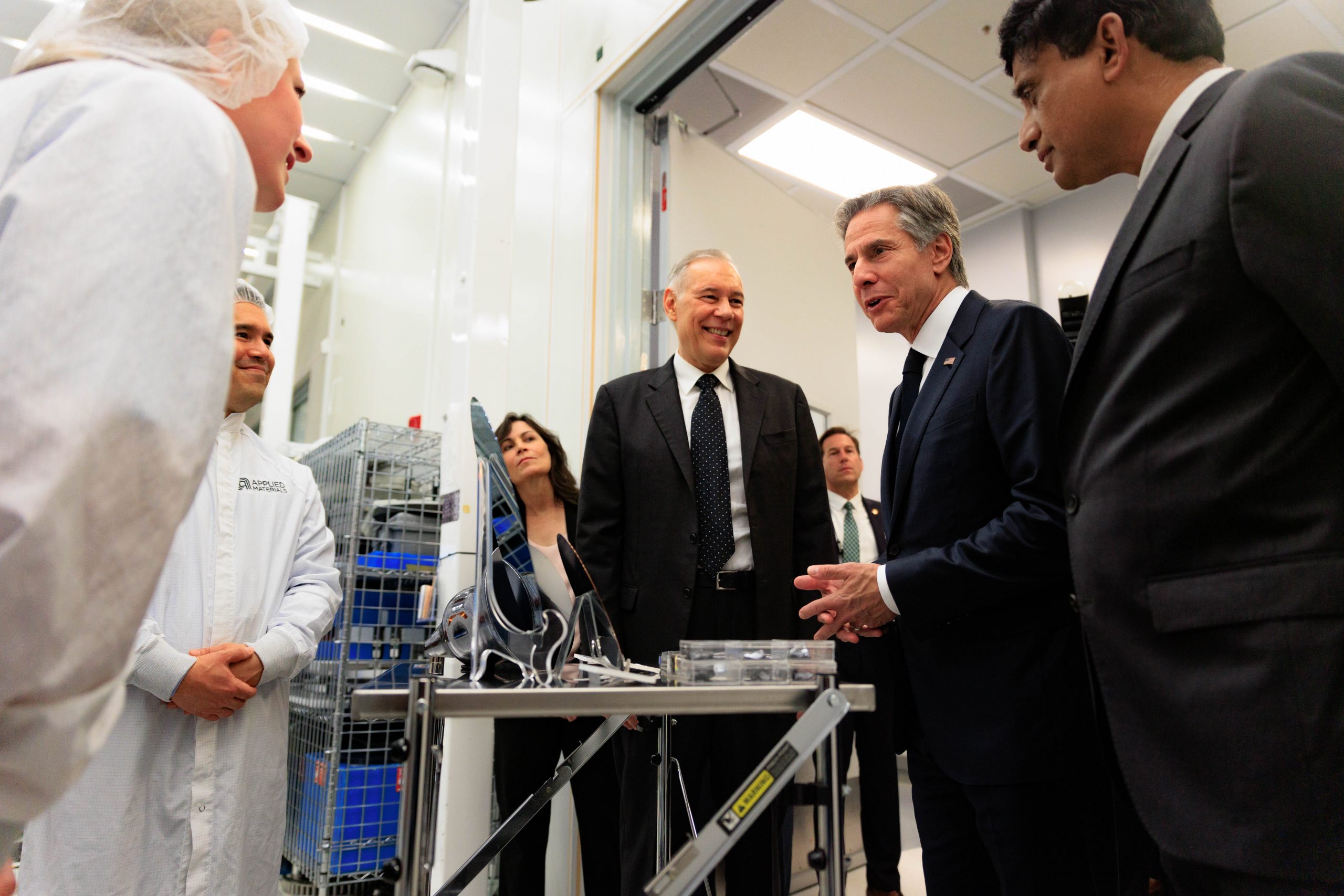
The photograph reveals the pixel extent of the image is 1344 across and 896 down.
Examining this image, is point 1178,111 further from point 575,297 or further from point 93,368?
point 575,297

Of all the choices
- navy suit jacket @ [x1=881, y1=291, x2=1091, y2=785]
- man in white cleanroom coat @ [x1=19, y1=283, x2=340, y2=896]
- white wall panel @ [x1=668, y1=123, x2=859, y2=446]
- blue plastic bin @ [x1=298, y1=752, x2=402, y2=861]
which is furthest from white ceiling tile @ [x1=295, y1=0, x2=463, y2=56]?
navy suit jacket @ [x1=881, y1=291, x2=1091, y2=785]

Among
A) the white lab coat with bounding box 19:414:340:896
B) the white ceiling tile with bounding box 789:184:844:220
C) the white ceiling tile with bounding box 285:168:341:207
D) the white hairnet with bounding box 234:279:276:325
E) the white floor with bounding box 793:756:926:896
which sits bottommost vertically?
the white floor with bounding box 793:756:926:896

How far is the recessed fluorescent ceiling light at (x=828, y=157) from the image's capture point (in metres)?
4.49

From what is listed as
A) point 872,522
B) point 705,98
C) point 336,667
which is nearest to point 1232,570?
point 336,667

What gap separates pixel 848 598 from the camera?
1334 millimetres

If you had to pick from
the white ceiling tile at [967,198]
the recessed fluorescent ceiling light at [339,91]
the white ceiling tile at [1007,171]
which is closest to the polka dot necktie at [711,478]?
the white ceiling tile at [1007,171]

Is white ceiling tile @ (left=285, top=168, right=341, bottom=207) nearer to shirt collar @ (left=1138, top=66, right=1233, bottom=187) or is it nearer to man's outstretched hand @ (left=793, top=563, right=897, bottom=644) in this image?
man's outstretched hand @ (left=793, top=563, right=897, bottom=644)

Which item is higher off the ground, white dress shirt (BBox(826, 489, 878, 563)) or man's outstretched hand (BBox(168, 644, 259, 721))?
white dress shirt (BBox(826, 489, 878, 563))

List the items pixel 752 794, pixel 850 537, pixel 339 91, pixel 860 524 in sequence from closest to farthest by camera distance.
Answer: pixel 752 794
pixel 850 537
pixel 860 524
pixel 339 91

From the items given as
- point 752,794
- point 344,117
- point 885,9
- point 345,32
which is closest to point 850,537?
point 885,9

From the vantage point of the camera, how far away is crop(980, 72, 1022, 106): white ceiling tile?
4.00 metres

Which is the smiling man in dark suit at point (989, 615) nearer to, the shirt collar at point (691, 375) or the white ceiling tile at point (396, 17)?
the shirt collar at point (691, 375)

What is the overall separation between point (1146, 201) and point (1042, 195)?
4.53m

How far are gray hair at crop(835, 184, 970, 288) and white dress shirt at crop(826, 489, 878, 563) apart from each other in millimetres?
2060
